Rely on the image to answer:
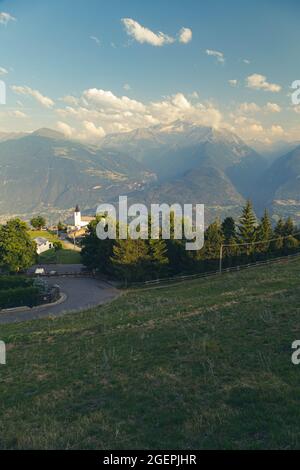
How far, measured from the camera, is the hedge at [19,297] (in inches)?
1700

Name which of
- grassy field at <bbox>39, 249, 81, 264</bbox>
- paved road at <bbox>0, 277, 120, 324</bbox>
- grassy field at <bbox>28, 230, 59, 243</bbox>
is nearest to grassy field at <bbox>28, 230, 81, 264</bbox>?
grassy field at <bbox>39, 249, 81, 264</bbox>

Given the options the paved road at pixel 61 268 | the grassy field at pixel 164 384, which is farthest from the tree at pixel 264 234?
the grassy field at pixel 164 384

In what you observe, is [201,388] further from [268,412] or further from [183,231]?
[183,231]

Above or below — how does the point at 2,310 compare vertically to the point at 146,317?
below

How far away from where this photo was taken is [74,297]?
156ft

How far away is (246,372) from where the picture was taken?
13.3m

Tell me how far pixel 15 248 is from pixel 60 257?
1849 cm

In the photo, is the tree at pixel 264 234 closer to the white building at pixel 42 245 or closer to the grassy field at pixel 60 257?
the grassy field at pixel 60 257

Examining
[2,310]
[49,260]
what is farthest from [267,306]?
[49,260]

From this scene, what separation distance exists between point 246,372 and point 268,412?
9.73 ft

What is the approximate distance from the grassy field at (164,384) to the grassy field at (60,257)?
156 feet

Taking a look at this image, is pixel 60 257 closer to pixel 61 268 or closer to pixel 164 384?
pixel 61 268

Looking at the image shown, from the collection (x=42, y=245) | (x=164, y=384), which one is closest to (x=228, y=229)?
(x=42, y=245)

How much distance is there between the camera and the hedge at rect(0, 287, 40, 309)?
142 feet
